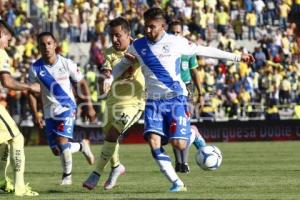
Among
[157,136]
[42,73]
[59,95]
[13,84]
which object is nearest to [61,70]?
[42,73]

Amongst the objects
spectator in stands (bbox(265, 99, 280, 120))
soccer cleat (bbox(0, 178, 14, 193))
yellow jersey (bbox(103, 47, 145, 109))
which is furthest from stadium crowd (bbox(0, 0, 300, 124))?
soccer cleat (bbox(0, 178, 14, 193))

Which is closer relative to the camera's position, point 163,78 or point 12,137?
point 12,137

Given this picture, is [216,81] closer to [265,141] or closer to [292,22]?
[265,141]

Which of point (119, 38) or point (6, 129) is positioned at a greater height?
point (119, 38)

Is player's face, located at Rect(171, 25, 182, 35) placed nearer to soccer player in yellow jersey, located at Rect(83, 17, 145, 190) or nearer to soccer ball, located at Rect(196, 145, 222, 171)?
soccer player in yellow jersey, located at Rect(83, 17, 145, 190)

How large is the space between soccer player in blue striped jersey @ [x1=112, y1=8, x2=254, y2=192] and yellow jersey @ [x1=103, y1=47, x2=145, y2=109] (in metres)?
1.13

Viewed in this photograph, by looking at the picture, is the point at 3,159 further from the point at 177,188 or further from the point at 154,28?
the point at 154,28

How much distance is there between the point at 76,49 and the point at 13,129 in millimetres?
26451

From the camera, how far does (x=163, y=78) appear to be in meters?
13.6

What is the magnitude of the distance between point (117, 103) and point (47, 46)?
1.57m

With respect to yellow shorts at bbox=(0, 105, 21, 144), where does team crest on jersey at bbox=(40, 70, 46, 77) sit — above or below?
above

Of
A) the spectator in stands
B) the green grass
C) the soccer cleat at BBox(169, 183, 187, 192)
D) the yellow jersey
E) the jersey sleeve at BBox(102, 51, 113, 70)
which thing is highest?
the jersey sleeve at BBox(102, 51, 113, 70)

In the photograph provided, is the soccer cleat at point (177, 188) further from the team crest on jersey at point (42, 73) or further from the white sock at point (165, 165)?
the team crest on jersey at point (42, 73)

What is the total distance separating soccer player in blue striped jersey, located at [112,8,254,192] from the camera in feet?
44.0
